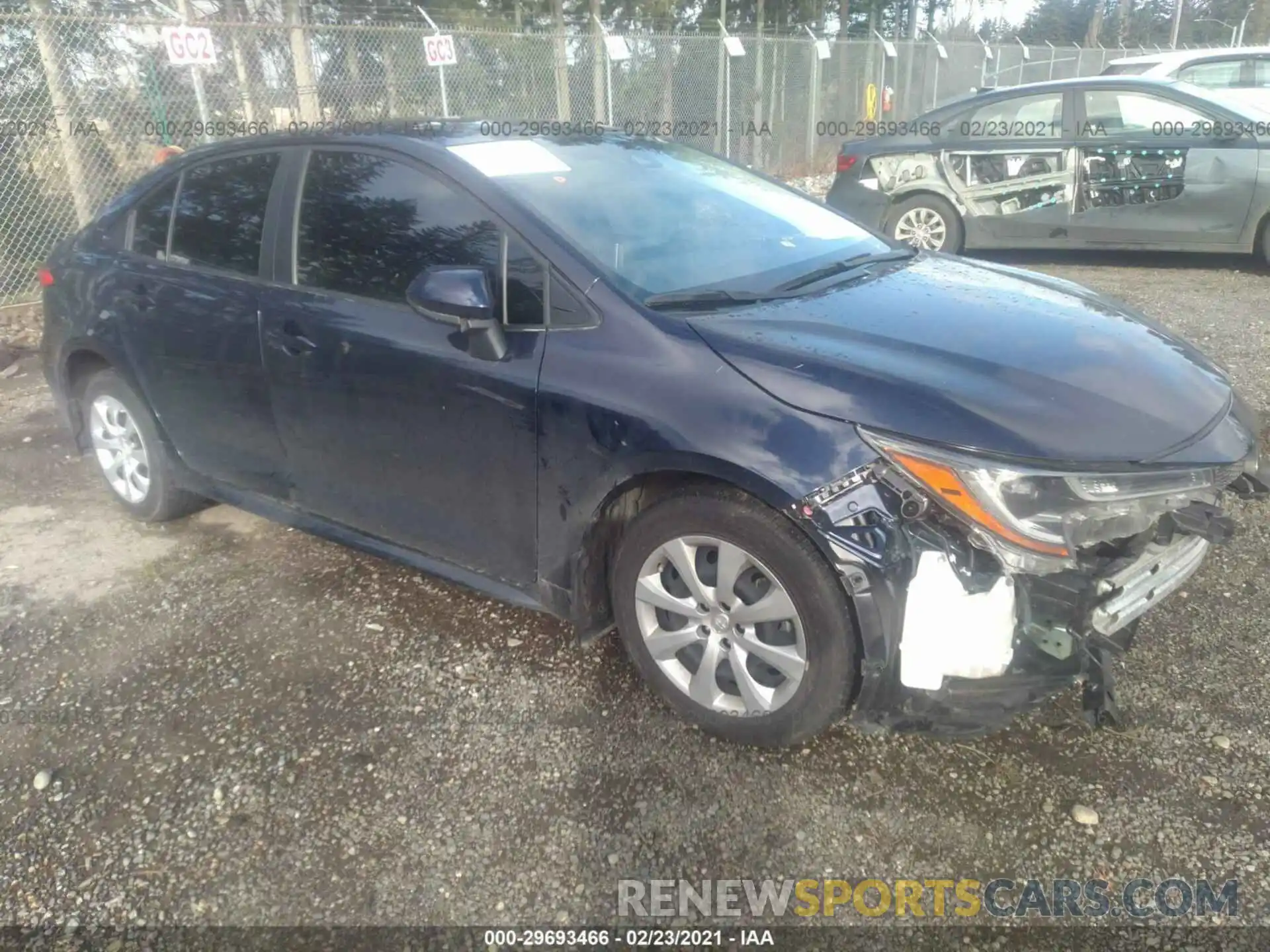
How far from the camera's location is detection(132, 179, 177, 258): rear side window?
3.72 meters

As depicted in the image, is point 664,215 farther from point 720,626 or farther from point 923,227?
point 923,227

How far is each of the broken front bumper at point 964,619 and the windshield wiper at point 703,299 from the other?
744 mm

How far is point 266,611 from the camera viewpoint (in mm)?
3416

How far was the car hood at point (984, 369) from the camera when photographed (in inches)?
85.5

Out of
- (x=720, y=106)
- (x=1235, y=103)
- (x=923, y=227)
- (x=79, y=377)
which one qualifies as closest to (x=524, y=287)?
(x=79, y=377)

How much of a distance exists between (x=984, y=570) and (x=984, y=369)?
53 centimetres

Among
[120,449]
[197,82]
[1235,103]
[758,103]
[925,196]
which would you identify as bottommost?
[120,449]

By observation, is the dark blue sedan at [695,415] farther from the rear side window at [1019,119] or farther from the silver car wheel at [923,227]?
the rear side window at [1019,119]

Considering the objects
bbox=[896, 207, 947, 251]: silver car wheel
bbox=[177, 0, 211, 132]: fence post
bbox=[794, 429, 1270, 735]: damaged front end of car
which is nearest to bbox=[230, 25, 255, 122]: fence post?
bbox=[177, 0, 211, 132]: fence post

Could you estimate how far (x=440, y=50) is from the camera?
9781 millimetres

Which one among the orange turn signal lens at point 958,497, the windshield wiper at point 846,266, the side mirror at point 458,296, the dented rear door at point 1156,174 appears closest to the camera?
the orange turn signal lens at point 958,497

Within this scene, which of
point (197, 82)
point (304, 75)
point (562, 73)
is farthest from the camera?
point (562, 73)

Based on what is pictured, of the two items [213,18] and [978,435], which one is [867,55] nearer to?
[213,18]

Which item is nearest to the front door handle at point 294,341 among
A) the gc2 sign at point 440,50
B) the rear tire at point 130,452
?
the rear tire at point 130,452
